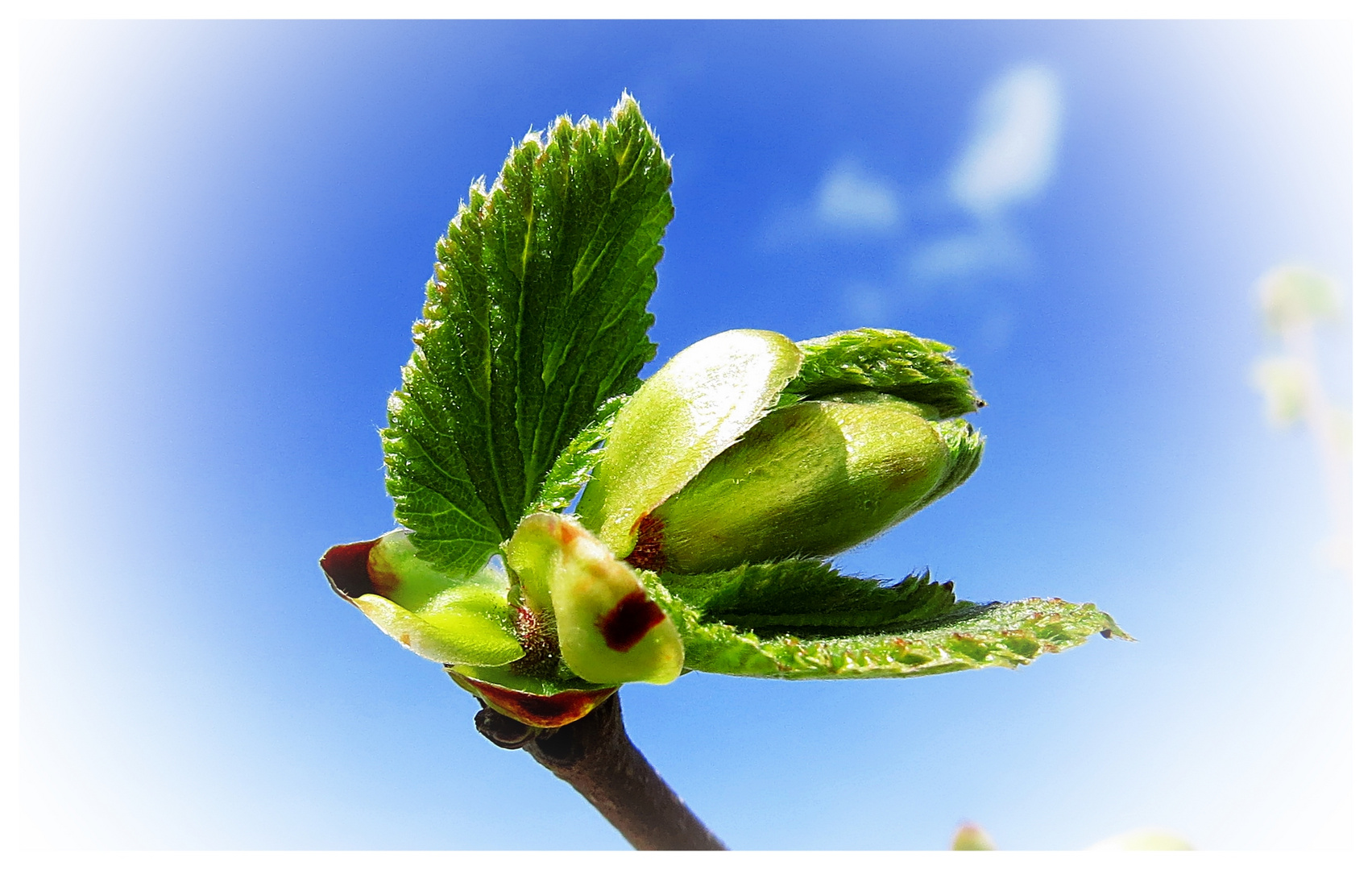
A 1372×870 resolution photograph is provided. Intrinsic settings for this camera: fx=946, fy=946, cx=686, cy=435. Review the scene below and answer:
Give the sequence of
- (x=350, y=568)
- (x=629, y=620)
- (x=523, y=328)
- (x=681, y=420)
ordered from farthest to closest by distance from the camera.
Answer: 1. (x=350, y=568)
2. (x=523, y=328)
3. (x=681, y=420)
4. (x=629, y=620)

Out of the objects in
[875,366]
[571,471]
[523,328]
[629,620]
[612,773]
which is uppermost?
[523,328]

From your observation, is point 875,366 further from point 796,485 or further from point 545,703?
point 545,703

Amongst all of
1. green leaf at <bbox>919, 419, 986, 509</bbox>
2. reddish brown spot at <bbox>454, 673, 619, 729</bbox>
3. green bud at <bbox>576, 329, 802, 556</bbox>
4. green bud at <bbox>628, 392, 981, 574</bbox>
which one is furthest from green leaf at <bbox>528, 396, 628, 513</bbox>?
green leaf at <bbox>919, 419, 986, 509</bbox>

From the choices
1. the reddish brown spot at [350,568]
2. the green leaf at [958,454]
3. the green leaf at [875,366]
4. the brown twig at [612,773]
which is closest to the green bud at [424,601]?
the reddish brown spot at [350,568]

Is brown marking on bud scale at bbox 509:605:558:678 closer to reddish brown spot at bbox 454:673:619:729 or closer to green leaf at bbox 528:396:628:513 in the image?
reddish brown spot at bbox 454:673:619:729

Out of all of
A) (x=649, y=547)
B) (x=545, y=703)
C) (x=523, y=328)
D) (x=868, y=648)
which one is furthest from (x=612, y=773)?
(x=523, y=328)

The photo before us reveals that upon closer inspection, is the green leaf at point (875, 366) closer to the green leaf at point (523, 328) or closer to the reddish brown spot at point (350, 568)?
the green leaf at point (523, 328)
